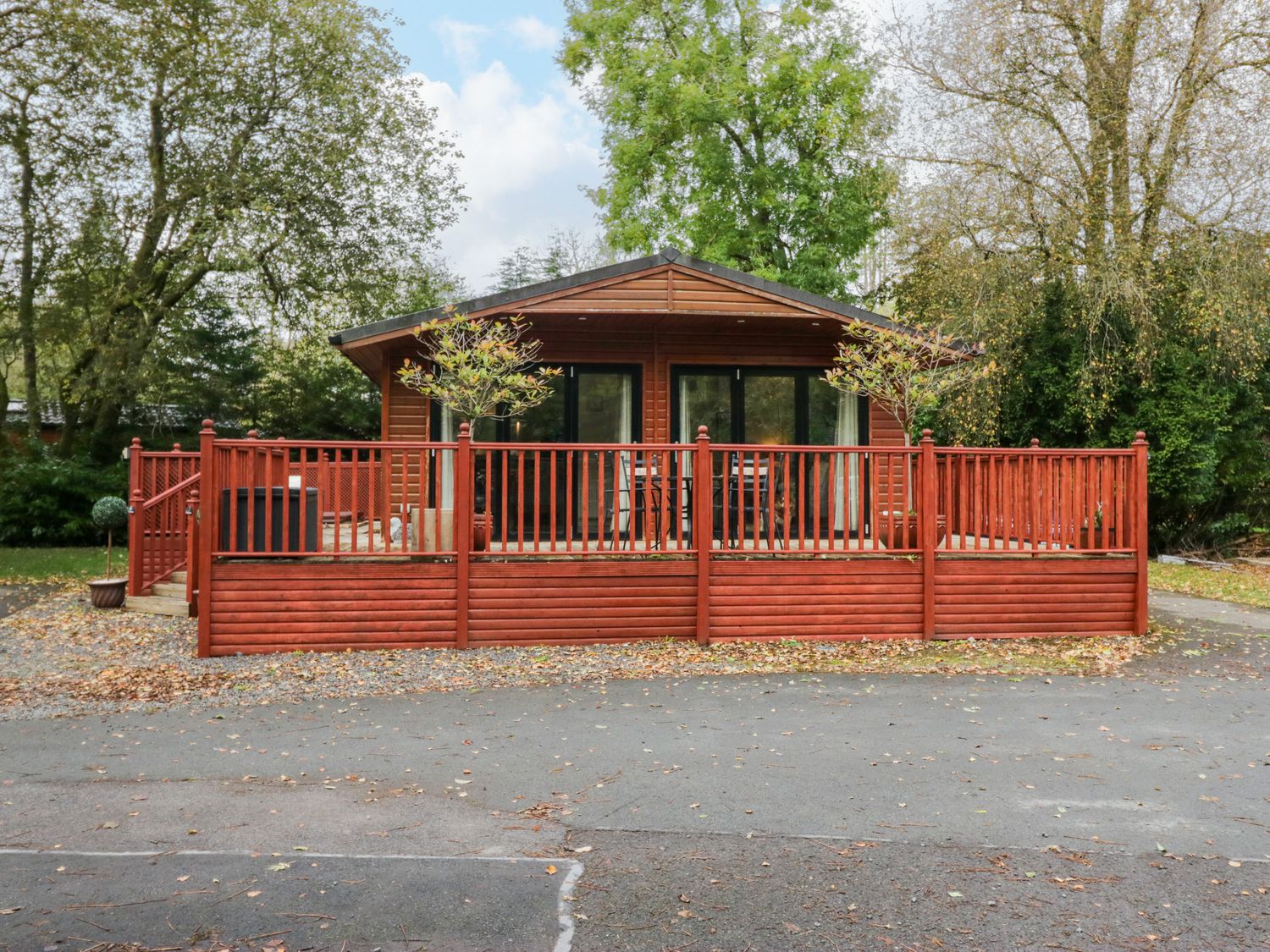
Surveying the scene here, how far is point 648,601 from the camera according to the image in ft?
26.1

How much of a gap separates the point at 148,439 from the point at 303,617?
1482 cm

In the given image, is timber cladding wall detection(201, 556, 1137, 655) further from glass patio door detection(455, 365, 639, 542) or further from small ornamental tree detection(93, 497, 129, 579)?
small ornamental tree detection(93, 497, 129, 579)

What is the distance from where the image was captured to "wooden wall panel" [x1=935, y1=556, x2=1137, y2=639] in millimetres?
8227

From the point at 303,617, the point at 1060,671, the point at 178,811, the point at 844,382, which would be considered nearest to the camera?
the point at 178,811

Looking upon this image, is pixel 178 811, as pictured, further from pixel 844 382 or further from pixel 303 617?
pixel 844 382

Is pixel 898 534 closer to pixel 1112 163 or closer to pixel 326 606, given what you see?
pixel 326 606

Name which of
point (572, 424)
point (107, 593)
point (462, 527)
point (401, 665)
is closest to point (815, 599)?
point (462, 527)

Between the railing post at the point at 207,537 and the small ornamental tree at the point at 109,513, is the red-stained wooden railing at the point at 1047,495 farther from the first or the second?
the small ornamental tree at the point at 109,513

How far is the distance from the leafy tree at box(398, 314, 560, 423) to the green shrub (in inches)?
412

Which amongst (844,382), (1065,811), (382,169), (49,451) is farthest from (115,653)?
(382,169)

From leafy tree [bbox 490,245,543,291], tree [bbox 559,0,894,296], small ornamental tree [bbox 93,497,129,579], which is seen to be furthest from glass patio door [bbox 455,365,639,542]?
leafy tree [bbox 490,245,543,291]

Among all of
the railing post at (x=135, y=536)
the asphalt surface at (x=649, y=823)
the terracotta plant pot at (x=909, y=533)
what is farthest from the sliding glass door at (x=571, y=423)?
the asphalt surface at (x=649, y=823)

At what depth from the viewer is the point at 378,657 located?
7379 millimetres

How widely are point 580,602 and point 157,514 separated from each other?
17.4ft
